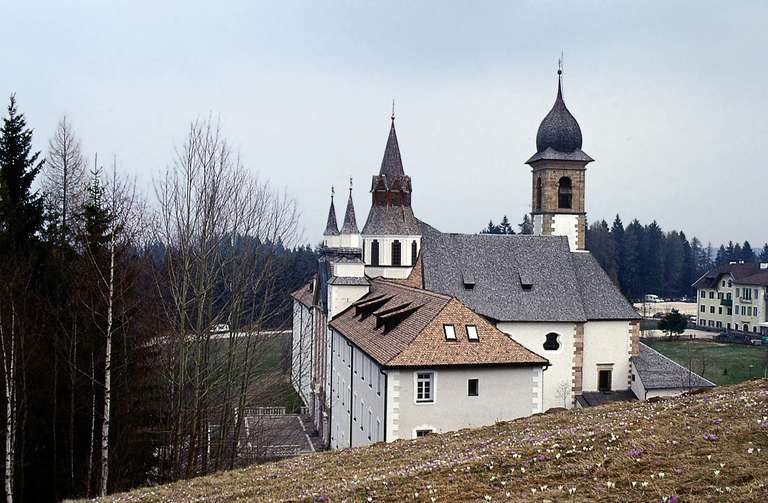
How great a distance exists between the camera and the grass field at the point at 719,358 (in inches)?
2002

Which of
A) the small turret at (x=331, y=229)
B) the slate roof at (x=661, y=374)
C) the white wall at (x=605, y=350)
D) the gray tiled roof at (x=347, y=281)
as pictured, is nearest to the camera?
the slate roof at (x=661, y=374)

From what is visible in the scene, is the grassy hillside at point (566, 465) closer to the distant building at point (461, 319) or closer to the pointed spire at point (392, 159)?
the distant building at point (461, 319)

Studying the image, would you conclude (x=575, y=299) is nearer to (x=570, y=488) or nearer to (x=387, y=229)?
(x=387, y=229)

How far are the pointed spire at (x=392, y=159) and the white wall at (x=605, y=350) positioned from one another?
1433 centimetres

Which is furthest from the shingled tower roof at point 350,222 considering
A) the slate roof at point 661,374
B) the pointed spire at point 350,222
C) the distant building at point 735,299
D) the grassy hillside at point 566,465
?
the distant building at point 735,299

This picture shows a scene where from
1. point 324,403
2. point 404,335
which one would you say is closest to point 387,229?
point 324,403

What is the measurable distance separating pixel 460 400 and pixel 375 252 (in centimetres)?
1784

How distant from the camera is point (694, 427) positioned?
38.2ft

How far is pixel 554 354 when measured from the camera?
1377 inches

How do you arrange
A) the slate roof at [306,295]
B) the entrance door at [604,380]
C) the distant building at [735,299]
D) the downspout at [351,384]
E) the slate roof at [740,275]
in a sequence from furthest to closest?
the slate roof at [740,275] < the distant building at [735,299] < the slate roof at [306,295] < the entrance door at [604,380] < the downspout at [351,384]

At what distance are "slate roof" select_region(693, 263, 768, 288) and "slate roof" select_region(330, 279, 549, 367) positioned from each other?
69.1 m

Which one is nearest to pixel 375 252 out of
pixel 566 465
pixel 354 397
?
pixel 354 397

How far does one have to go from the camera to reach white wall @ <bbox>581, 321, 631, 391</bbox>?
35875 mm

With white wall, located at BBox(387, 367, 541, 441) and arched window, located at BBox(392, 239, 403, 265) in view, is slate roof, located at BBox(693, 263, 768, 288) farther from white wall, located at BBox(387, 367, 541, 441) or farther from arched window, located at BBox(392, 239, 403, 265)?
white wall, located at BBox(387, 367, 541, 441)
